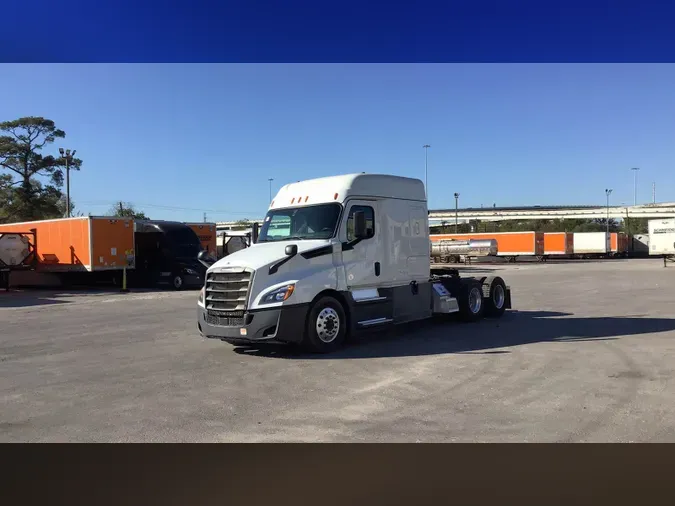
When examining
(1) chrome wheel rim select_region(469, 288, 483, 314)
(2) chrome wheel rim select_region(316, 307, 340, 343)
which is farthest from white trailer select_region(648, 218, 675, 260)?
(2) chrome wheel rim select_region(316, 307, 340, 343)

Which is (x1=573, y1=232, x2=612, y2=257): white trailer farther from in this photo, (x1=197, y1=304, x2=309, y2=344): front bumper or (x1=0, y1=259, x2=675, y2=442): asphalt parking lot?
(x1=197, y1=304, x2=309, y2=344): front bumper

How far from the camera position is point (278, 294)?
950 centimetres

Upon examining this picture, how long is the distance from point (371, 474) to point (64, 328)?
1172 centimetres

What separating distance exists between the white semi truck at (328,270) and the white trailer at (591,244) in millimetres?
63101

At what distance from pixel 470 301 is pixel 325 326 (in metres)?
4.89

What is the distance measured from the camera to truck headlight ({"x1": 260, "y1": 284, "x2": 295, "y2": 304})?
9.46 meters

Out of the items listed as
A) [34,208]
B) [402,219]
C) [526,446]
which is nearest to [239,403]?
[526,446]

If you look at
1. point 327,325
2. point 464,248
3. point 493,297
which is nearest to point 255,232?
point 327,325

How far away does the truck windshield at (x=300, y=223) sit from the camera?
10.5 metres

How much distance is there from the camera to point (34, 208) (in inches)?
1996

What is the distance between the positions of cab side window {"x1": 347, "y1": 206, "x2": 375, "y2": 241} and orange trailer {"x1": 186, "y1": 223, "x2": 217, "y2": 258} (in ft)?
73.7

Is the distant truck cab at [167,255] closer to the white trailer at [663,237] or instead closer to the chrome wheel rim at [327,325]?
the chrome wheel rim at [327,325]

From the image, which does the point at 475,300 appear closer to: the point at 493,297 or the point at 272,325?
the point at 493,297

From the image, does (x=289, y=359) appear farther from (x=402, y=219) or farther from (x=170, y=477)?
(x=170, y=477)
